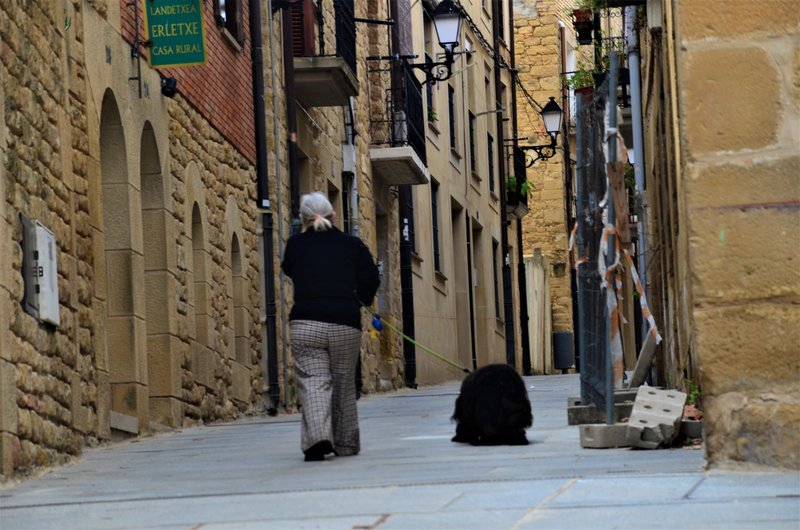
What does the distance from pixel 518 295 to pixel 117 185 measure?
23.9 metres

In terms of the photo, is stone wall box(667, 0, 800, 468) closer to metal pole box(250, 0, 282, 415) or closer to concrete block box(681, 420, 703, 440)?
concrete block box(681, 420, 703, 440)

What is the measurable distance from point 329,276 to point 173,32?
16.6 feet

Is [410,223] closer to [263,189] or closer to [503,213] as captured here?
[263,189]

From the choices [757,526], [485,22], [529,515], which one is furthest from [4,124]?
[485,22]

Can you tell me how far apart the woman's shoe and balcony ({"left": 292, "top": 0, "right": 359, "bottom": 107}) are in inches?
421

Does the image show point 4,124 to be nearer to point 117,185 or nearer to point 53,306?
point 53,306

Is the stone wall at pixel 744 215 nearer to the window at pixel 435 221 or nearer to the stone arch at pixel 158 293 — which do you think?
the stone arch at pixel 158 293

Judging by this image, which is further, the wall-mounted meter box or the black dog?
the black dog

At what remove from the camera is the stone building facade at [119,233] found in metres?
10.0

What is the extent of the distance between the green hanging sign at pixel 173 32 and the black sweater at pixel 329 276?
4.58 meters

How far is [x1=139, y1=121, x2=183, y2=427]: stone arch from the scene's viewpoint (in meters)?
14.5

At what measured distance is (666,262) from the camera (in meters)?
15.1

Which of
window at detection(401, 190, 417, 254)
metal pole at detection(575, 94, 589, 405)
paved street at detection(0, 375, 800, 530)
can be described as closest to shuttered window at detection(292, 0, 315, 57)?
window at detection(401, 190, 417, 254)

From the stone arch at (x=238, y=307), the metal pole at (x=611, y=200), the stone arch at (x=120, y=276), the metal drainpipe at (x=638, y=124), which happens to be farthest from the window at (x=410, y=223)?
the metal pole at (x=611, y=200)
